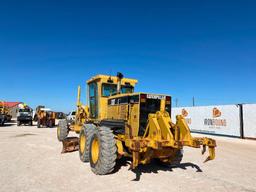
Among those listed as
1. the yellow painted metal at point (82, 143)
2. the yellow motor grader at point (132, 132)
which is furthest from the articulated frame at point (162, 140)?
the yellow painted metal at point (82, 143)

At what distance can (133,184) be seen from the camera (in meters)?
6.31

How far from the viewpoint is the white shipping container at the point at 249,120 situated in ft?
62.8

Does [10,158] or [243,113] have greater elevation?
[243,113]

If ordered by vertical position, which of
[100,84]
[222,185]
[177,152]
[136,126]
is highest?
[100,84]

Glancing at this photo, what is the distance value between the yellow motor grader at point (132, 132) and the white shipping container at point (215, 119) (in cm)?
1411

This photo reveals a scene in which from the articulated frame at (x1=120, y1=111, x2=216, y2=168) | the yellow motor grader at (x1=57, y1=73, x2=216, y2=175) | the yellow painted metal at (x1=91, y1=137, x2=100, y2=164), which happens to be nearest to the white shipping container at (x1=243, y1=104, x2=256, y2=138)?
the yellow motor grader at (x1=57, y1=73, x2=216, y2=175)

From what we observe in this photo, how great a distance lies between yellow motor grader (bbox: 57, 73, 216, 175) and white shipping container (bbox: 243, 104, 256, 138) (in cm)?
1356

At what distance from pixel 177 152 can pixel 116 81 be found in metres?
3.71

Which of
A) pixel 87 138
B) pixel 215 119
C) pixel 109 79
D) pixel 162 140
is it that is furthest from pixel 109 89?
pixel 215 119

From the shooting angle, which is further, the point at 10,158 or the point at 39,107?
the point at 39,107

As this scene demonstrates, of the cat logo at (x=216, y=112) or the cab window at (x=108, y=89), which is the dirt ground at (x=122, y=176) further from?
the cat logo at (x=216, y=112)

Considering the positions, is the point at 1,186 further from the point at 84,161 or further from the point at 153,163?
the point at 153,163

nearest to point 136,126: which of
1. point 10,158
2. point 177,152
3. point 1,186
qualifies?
point 177,152

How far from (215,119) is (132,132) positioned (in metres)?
16.9
